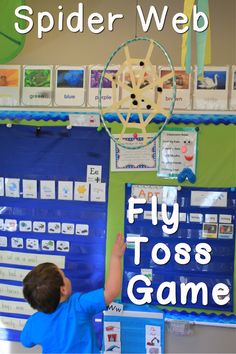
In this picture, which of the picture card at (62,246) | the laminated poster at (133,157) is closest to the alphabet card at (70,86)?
the laminated poster at (133,157)

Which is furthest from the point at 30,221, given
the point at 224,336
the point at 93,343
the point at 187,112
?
the point at 224,336

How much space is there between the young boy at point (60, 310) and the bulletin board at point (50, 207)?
61cm

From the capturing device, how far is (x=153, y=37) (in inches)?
91.3

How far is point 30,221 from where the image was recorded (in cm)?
241

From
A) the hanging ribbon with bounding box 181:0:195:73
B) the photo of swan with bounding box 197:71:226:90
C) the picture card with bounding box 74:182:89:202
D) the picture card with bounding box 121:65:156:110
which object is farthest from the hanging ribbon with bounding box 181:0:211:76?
the picture card with bounding box 74:182:89:202

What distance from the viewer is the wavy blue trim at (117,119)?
2.24 metres

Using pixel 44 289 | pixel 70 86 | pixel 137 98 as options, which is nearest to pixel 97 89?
pixel 70 86

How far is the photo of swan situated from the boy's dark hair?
1.28 metres

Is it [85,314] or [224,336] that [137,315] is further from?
[85,314]

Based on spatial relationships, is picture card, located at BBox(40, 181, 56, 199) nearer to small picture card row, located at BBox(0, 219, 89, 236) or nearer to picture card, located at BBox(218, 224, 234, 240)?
small picture card row, located at BBox(0, 219, 89, 236)

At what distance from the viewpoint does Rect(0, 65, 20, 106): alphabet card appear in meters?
2.39

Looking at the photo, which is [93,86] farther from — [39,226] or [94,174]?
[39,226]

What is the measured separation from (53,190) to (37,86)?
604 mm

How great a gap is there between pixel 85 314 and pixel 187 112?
119 cm
